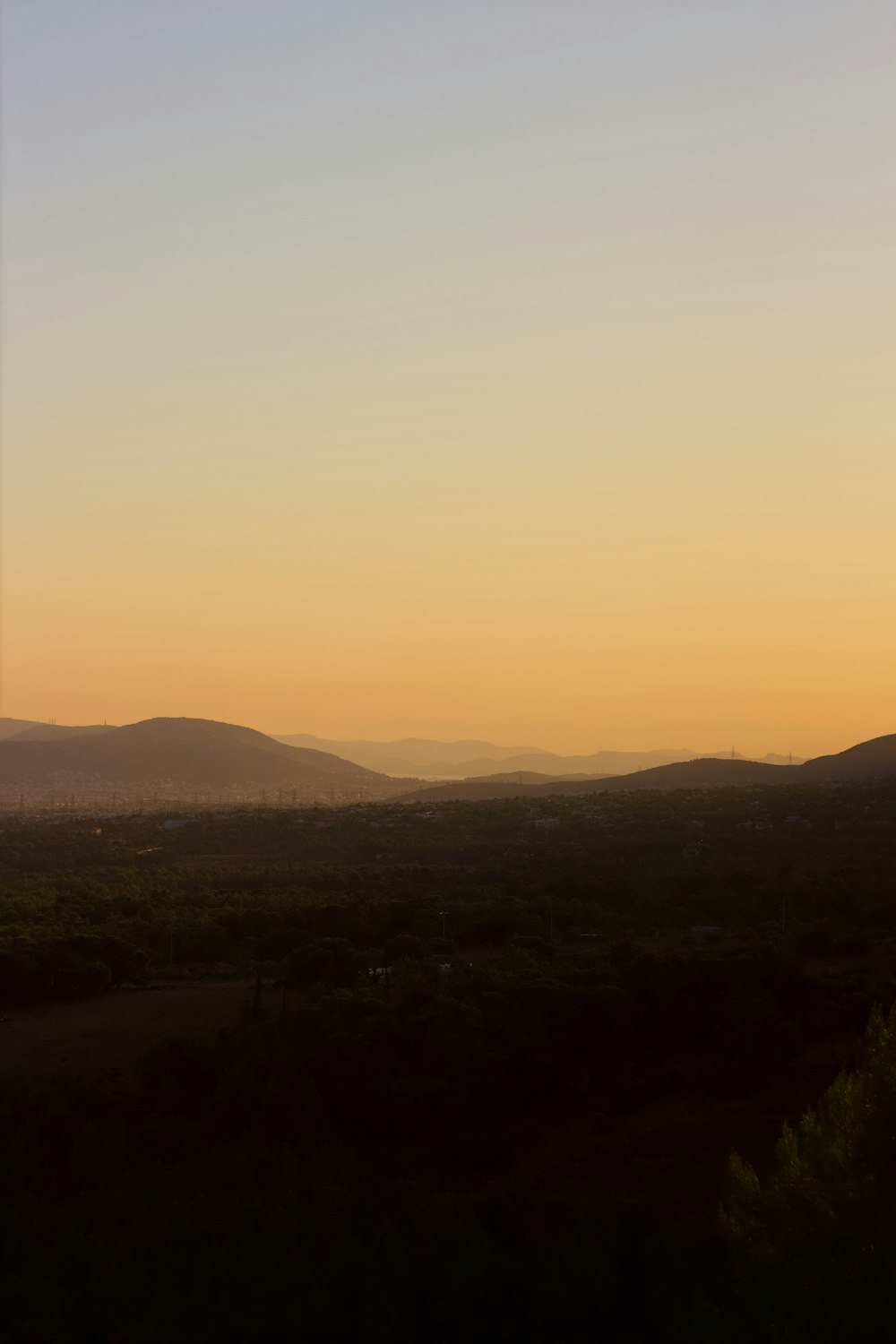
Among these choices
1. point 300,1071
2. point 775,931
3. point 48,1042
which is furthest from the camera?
point 775,931

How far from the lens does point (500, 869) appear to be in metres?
54.7

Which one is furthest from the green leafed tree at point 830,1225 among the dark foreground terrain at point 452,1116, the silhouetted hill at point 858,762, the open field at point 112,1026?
the silhouetted hill at point 858,762

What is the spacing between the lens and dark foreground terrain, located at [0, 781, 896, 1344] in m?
15.2

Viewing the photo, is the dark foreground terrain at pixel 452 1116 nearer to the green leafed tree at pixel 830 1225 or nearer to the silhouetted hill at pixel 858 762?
the green leafed tree at pixel 830 1225

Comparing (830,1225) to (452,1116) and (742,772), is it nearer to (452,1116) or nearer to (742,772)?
(452,1116)

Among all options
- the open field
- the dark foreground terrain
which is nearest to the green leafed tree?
the dark foreground terrain

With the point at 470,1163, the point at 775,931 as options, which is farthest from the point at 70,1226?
the point at 775,931

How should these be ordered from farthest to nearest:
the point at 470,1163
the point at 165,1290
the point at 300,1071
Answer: the point at 300,1071
the point at 470,1163
the point at 165,1290

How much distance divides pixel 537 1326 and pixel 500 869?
3948 centimetres

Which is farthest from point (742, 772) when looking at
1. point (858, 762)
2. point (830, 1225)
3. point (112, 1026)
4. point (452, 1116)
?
point (830, 1225)

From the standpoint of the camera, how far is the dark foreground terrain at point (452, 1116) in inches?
599

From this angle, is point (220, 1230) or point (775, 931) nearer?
point (220, 1230)

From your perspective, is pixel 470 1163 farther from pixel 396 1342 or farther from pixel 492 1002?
pixel 396 1342

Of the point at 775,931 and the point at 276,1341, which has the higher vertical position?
the point at 775,931
